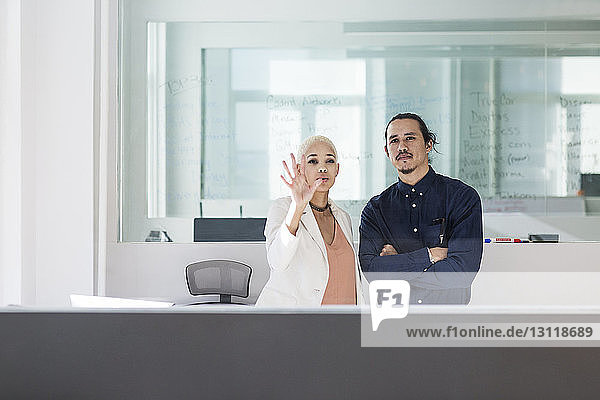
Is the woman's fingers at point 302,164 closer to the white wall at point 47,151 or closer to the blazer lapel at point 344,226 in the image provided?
the blazer lapel at point 344,226

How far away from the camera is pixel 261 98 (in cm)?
386

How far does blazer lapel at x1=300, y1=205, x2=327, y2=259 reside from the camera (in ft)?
8.54

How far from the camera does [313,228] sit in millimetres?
2615

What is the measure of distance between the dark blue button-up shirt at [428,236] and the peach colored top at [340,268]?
0.08 metres

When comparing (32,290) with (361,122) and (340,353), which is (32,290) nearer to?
(361,122)

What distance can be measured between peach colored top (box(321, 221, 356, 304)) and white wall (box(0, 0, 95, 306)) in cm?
152

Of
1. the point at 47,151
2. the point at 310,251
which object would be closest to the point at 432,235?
the point at 310,251

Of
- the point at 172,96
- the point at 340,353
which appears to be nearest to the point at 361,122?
the point at 172,96

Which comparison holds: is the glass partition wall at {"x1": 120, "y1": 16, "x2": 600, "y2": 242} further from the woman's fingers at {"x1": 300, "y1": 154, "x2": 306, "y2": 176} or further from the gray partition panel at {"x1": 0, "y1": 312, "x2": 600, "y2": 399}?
the gray partition panel at {"x1": 0, "y1": 312, "x2": 600, "y2": 399}

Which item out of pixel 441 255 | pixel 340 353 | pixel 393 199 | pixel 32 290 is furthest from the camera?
pixel 32 290

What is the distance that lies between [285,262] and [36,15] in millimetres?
1975

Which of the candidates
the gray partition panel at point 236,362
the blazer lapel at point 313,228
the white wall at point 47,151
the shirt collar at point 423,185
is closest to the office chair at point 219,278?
the white wall at point 47,151

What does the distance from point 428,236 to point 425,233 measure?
0.03m

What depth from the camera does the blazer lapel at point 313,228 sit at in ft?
8.54
